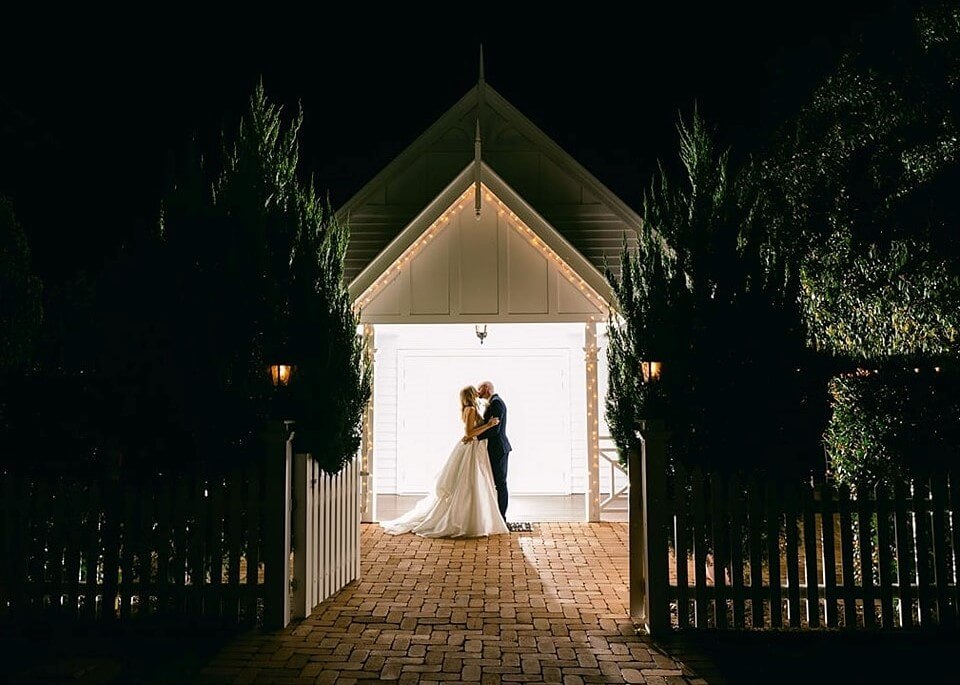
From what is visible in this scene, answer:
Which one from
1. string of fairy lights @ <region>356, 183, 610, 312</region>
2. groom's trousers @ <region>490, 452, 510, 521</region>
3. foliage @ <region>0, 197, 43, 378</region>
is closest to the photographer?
foliage @ <region>0, 197, 43, 378</region>

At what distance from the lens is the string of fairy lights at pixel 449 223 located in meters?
11.2

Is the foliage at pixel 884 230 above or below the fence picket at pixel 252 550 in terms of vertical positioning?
above

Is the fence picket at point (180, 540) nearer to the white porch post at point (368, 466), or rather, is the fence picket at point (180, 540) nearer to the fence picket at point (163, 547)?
the fence picket at point (163, 547)

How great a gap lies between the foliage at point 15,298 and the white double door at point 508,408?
6.84 meters

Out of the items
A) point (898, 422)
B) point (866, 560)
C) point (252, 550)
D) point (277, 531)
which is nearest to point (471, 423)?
point (277, 531)

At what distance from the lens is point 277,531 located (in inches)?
223

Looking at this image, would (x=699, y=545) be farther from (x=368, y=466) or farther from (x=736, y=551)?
(x=368, y=466)

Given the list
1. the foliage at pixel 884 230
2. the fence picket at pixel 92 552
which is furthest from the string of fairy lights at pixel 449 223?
the fence picket at pixel 92 552

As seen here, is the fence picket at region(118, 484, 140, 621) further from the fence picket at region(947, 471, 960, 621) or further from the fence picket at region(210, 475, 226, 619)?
the fence picket at region(947, 471, 960, 621)

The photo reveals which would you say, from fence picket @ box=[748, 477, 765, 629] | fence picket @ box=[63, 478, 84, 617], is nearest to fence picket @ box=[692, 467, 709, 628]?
fence picket @ box=[748, 477, 765, 629]

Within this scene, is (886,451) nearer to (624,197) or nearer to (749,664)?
(749,664)

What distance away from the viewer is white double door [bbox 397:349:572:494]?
13.8 metres


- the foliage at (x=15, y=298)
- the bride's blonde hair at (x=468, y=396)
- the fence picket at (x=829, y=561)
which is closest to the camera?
the fence picket at (x=829, y=561)

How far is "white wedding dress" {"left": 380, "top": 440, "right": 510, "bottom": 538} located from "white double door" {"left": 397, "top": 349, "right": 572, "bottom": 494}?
295 cm
